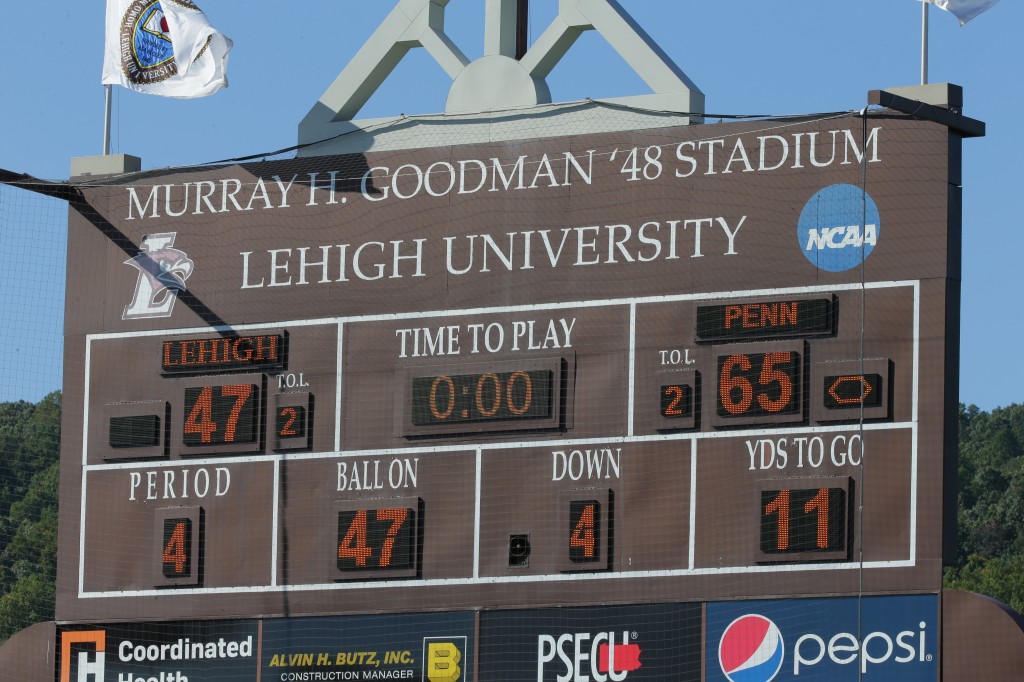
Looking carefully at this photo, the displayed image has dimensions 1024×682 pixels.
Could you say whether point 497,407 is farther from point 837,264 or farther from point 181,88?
point 181,88

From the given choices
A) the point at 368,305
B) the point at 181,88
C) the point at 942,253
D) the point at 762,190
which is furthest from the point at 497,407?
the point at 181,88

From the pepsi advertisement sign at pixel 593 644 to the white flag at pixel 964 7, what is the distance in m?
3.39

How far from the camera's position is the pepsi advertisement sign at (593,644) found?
10711 millimetres

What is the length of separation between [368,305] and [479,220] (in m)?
0.80

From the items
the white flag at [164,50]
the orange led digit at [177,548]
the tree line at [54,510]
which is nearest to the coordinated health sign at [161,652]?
the orange led digit at [177,548]

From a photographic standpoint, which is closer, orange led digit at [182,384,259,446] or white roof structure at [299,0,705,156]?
white roof structure at [299,0,705,156]

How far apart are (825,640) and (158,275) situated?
465 centimetres

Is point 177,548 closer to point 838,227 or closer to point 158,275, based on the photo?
point 158,275

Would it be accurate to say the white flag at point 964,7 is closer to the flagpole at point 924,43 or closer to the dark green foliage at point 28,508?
the flagpole at point 924,43

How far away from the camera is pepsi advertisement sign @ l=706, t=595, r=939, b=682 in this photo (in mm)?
10062

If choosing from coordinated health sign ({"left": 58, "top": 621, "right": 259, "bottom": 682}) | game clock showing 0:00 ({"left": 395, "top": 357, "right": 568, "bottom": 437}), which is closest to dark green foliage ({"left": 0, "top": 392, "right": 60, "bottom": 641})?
coordinated health sign ({"left": 58, "top": 621, "right": 259, "bottom": 682})

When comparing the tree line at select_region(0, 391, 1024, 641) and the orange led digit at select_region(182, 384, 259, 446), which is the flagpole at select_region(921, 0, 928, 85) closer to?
the orange led digit at select_region(182, 384, 259, 446)

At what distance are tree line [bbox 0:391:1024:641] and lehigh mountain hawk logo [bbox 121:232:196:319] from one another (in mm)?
6731

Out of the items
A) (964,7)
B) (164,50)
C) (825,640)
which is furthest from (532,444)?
(164,50)
